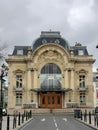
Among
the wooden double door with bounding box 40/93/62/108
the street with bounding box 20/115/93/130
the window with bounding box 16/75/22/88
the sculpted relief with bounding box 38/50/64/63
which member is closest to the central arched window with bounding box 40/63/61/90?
the sculpted relief with bounding box 38/50/64/63

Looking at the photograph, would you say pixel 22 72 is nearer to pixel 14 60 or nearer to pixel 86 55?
pixel 14 60

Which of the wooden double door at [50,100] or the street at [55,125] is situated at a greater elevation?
the wooden double door at [50,100]

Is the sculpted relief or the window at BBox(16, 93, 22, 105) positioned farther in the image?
the sculpted relief

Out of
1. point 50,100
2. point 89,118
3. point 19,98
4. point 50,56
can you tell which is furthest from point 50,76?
point 89,118

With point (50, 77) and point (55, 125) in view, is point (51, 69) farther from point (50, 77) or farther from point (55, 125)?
point (55, 125)

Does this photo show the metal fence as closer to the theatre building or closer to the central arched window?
the theatre building

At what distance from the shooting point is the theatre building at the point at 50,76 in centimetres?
8106

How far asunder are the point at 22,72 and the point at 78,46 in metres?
13.8

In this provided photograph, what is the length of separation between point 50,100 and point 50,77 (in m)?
4.76

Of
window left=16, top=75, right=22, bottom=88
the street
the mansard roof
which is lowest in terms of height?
the street

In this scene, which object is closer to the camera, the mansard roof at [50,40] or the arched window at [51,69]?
the arched window at [51,69]

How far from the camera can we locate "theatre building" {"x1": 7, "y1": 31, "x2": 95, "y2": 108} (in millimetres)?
81062

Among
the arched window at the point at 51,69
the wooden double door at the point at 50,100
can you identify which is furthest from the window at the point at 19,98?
the arched window at the point at 51,69

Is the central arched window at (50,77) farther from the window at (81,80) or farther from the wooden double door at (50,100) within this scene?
the window at (81,80)
